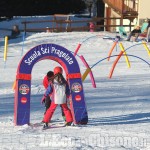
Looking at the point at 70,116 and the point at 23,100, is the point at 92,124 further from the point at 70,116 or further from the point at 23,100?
the point at 23,100

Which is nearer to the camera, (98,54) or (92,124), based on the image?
(92,124)

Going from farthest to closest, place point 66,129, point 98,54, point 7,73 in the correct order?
point 98,54
point 7,73
point 66,129

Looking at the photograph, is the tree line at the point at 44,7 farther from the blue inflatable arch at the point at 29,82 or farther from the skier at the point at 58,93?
the skier at the point at 58,93

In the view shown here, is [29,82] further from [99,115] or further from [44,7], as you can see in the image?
[44,7]

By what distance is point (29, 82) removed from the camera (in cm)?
1123

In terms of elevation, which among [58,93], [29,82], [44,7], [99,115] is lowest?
[99,115]

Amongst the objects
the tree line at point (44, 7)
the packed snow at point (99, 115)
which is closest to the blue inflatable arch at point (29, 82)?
the packed snow at point (99, 115)

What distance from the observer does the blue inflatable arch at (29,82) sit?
11.2m

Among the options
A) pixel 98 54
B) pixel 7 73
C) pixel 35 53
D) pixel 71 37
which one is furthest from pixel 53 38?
pixel 35 53

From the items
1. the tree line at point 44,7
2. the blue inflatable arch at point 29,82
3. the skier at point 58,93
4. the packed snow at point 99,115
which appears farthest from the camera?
the tree line at point 44,7

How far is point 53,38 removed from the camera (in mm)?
31438

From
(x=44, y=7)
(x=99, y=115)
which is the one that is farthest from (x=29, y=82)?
(x=44, y=7)

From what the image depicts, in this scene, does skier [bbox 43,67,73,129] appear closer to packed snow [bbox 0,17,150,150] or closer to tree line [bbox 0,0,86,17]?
packed snow [bbox 0,17,150,150]

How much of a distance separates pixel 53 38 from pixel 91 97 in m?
17.4
